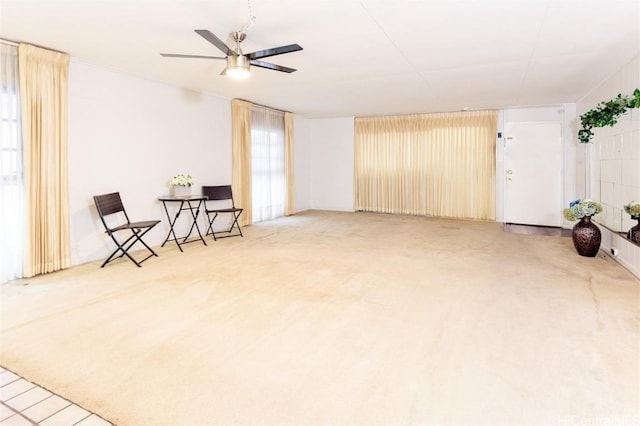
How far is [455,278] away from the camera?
3.64 meters

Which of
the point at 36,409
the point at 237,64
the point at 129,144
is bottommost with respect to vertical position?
the point at 36,409

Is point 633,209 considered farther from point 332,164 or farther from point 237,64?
point 332,164

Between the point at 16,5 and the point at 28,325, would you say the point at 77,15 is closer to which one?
the point at 16,5

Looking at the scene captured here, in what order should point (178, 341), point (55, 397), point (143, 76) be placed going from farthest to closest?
point (143, 76) → point (178, 341) → point (55, 397)

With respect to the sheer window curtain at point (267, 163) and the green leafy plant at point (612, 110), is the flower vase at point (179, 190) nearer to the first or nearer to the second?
the sheer window curtain at point (267, 163)

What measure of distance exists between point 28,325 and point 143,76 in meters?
3.39

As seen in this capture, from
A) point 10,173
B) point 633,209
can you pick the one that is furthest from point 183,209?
point 633,209

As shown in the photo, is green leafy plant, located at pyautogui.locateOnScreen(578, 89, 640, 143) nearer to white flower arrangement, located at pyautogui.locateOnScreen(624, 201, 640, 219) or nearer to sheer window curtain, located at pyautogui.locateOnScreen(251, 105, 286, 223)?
white flower arrangement, located at pyautogui.locateOnScreen(624, 201, 640, 219)

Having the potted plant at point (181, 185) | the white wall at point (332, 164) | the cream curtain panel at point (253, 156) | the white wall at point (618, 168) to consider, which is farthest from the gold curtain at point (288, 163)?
the white wall at point (618, 168)

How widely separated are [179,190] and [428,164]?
5195mm

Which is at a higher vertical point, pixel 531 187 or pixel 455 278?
pixel 531 187

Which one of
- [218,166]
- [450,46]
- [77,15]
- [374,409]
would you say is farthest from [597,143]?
[77,15]

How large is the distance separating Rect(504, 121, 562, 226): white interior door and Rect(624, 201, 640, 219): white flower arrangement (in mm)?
3279

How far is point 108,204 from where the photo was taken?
167 inches
